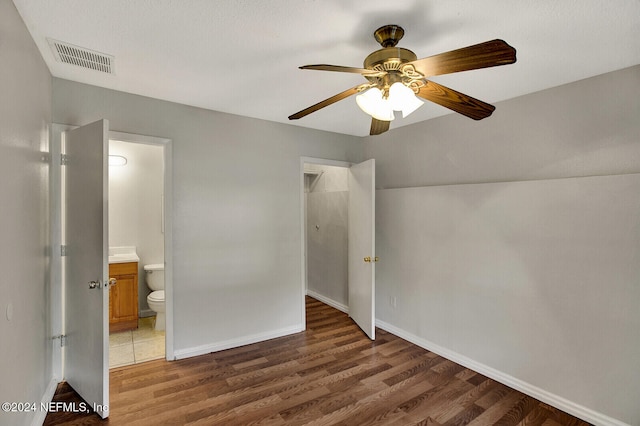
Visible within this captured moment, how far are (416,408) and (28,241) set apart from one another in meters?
2.78

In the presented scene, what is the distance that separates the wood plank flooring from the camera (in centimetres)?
221

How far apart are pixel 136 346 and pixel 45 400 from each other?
3.95ft

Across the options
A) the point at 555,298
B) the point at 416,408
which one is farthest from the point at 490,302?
the point at 416,408

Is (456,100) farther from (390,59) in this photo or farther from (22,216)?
(22,216)

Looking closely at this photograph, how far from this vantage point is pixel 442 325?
10.6 feet

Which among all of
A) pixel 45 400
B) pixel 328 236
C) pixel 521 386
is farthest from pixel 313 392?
pixel 328 236

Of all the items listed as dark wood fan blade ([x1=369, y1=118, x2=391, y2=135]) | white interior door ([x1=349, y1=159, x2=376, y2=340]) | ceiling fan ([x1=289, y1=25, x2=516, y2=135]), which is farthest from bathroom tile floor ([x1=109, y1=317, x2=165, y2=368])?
ceiling fan ([x1=289, y1=25, x2=516, y2=135])

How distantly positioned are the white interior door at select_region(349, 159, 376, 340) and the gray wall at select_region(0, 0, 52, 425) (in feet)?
9.28

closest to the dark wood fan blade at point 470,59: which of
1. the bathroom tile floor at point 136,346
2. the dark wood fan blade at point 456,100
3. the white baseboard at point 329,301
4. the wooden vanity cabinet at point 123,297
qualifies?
the dark wood fan blade at point 456,100

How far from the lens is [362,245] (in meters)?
3.78

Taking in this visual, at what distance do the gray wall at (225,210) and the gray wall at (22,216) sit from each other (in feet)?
2.08

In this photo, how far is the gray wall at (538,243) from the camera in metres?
2.15

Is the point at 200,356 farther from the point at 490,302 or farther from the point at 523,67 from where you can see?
the point at 523,67

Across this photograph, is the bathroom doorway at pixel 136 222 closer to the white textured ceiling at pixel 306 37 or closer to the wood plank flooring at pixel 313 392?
the wood plank flooring at pixel 313 392
